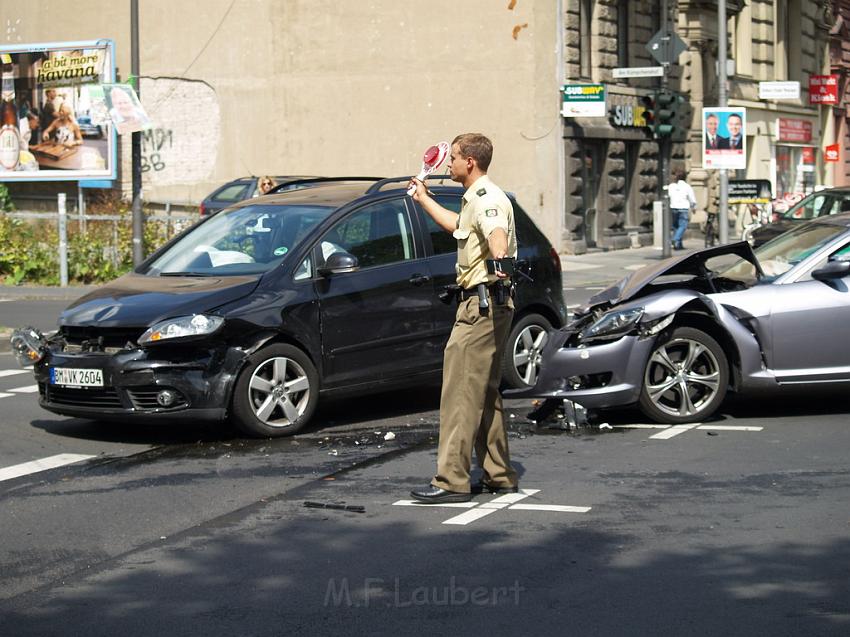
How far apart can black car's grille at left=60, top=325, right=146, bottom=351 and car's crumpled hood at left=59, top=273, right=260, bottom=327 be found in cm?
4

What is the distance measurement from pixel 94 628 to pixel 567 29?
27200 mm

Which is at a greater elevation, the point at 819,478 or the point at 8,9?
the point at 8,9

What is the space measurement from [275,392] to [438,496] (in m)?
2.31

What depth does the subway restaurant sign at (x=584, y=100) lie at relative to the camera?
2988 centimetres

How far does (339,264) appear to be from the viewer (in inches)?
368

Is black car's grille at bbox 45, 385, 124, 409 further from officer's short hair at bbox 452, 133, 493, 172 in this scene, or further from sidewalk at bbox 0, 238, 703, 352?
sidewalk at bbox 0, 238, 703, 352

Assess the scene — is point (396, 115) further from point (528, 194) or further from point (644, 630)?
point (644, 630)

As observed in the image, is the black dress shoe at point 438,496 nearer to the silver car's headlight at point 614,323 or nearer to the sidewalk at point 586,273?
the silver car's headlight at point 614,323

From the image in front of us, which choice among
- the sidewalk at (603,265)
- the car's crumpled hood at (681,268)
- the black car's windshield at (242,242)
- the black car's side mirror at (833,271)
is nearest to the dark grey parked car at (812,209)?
the sidewalk at (603,265)

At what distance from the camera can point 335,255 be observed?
9398 millimetres

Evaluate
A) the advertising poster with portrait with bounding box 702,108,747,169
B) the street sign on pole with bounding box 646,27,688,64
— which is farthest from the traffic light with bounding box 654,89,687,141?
the advertising poster with portrait with bounding box 702,108,747,169

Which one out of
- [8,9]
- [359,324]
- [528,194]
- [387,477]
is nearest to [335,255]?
[359,324]

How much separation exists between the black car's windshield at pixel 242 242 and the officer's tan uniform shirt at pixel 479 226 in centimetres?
264

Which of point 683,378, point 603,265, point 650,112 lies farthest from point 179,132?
point 683,378
